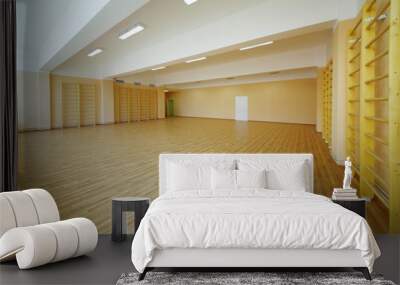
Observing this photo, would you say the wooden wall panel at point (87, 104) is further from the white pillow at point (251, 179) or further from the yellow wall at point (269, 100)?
the yellow wall at point (269, 100)

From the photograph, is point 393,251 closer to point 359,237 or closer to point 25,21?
point 359,237

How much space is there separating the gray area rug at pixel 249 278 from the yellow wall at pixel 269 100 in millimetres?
12252

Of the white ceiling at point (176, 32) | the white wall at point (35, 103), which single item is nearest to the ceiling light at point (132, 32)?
the white ceiling at point (176, 32)

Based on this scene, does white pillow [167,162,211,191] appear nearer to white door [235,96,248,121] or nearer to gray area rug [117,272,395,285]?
gray area rug [117,272,395,285]

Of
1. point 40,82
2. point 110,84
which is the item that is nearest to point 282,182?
point 40,82

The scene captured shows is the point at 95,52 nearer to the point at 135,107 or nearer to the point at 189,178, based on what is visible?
the point at 135,107

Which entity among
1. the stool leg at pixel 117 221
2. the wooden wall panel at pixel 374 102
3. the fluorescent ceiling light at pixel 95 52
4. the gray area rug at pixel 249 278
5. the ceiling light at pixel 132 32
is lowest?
the gray area rug at pixel 249 278

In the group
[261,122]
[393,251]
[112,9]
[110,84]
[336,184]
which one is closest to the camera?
A: [393,251]

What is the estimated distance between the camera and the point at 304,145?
9.23 meters

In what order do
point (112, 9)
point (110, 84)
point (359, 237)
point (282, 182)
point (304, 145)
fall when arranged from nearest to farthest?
1. point (359, 237)
2. point (282, 182)
3. point (112, 9)
4. point (304, 145)
5. point (110, 84)

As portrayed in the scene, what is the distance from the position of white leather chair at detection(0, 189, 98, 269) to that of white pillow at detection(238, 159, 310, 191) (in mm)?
1458

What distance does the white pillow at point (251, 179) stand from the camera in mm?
3607

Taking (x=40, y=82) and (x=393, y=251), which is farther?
(x=40, y=82)

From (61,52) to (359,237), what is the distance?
6.91m
